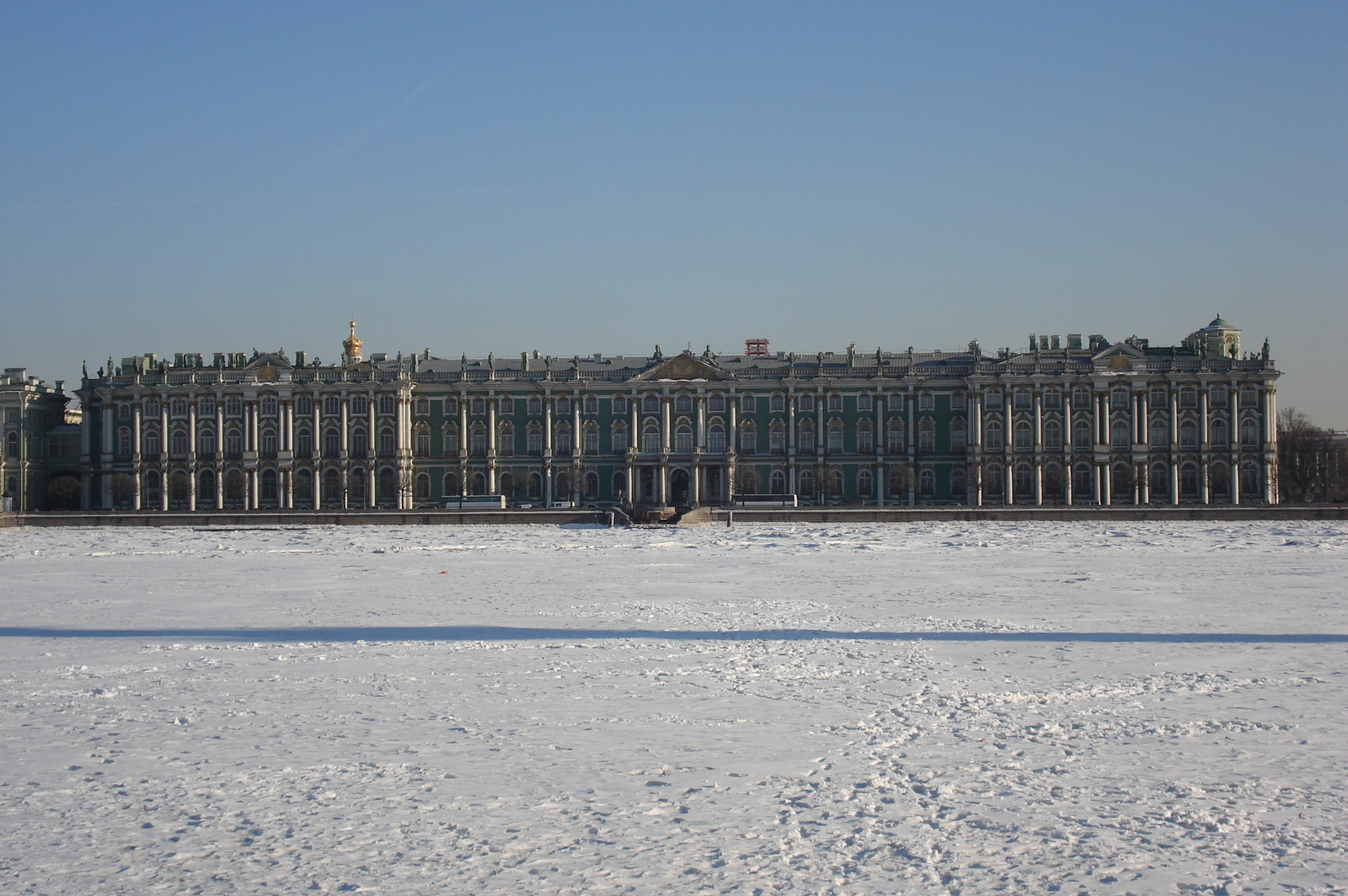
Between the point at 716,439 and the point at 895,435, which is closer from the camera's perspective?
the point at 895,435

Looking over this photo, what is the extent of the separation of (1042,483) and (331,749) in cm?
6434

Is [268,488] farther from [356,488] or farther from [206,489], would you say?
[356,488]

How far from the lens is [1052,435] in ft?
232

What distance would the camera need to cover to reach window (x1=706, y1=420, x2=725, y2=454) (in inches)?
2854

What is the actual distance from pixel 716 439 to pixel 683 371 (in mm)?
4542

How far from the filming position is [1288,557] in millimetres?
30953

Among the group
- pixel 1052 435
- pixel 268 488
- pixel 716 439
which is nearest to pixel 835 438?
pixel 716 439

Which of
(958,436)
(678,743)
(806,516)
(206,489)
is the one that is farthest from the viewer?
(206,489)

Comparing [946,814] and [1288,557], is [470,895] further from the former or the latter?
[1288,557]

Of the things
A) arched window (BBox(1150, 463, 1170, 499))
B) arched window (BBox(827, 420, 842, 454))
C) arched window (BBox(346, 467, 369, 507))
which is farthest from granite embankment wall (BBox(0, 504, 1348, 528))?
arched window (BBox(827, 420, 842, 454))

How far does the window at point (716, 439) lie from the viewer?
7250 centimetres

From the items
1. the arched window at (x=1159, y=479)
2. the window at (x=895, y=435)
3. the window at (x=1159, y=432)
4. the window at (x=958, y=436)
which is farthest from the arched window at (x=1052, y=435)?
the window at (x=895, y=435)

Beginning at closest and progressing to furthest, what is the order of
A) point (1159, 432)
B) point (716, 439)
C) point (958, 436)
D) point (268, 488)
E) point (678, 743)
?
point (678, 743)
point (1159, 432)
point (958, 436)
point (716, 439)
point (268, 488)

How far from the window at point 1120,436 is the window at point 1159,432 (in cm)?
137
